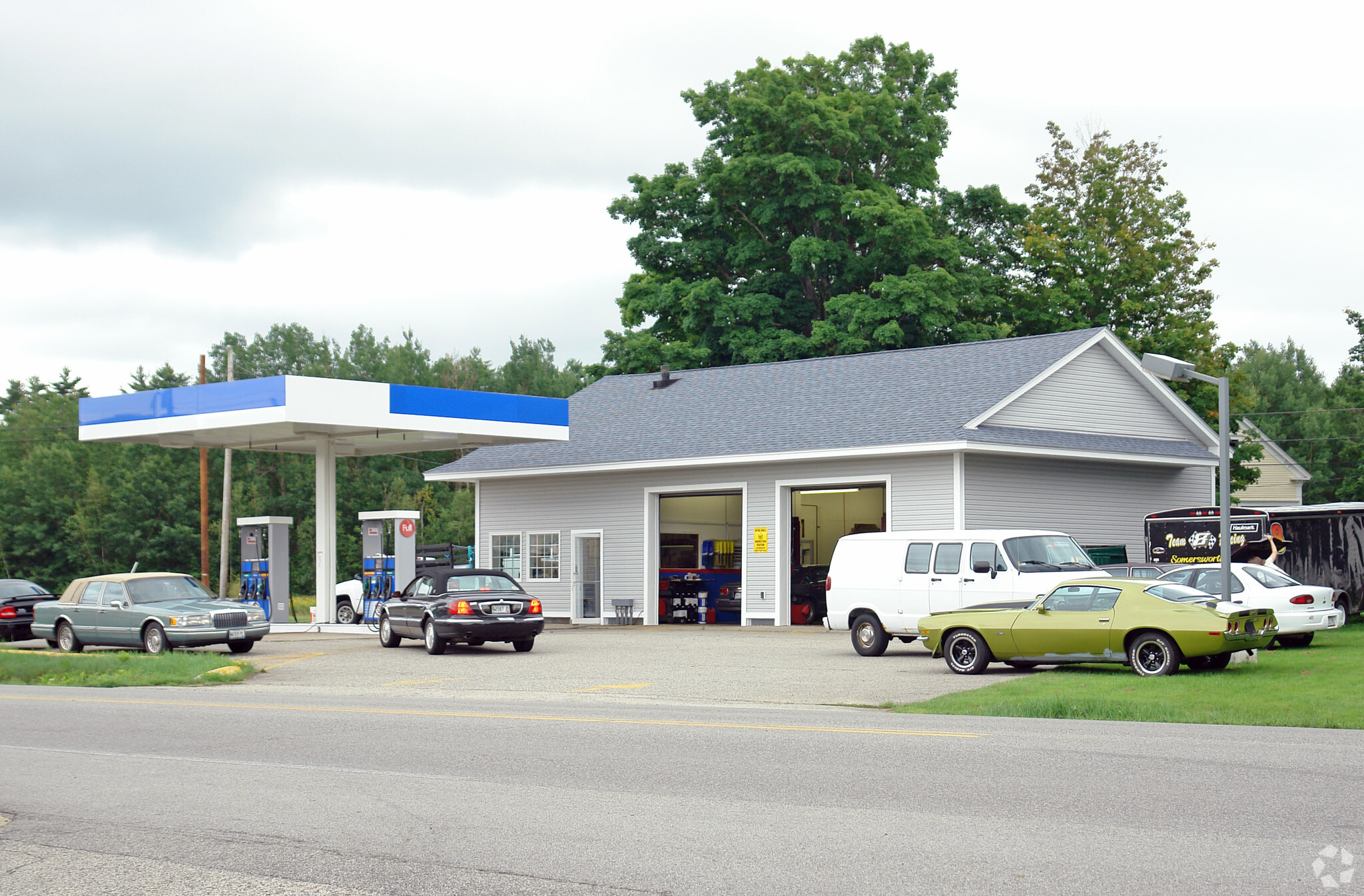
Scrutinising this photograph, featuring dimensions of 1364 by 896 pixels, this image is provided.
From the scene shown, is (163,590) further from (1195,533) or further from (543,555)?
(1195,533)

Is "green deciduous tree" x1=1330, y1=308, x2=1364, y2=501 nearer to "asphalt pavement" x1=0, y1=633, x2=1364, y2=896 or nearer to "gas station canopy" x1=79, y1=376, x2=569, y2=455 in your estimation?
"gas station canopy" x1=79, y1=376, x2=569, y2=455

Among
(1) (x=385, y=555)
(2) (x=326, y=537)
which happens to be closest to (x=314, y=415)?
(2) (x=326, y=537)

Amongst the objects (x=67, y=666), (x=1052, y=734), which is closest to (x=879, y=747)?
(x=1052, y=734)

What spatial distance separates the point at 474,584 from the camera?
2491cm

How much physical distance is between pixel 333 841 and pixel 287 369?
101085 mm

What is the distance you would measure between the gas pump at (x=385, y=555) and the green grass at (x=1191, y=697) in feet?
65.7

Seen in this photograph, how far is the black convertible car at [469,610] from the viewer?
24359 mm

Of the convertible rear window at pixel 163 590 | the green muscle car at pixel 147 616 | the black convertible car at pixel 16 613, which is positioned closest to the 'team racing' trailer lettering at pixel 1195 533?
the green muscle car at pixel 147 616

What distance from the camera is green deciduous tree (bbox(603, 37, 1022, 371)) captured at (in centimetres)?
4916

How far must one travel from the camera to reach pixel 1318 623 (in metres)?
21.5

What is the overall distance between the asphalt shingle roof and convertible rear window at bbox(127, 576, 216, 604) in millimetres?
11123

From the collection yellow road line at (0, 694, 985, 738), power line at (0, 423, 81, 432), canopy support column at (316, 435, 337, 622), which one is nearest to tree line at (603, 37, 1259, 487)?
canopy support column at (316, 435, 337, 622)

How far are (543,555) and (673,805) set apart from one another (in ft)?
93.4

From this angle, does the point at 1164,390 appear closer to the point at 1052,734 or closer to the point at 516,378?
the point at 1052,734
